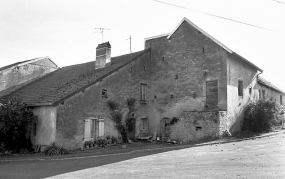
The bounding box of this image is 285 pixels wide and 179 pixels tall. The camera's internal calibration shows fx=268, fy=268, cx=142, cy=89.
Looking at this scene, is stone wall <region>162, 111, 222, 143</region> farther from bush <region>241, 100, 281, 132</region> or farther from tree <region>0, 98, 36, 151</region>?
tree <region>0, 98, 36, 151</region>

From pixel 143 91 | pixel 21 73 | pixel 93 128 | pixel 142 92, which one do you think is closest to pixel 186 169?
pixel 93 128

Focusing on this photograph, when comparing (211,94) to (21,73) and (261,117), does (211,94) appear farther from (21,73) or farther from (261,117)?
(21,73)

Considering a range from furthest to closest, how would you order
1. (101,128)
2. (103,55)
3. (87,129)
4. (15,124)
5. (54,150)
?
1. (103,55)
2. (101,128)
3. (87,129)
4. (15,124)
5. (54,150)

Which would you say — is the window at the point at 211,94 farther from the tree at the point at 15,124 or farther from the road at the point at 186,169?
the tree at the point at 15,124

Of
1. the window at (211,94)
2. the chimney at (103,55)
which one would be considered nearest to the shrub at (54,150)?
the chimney at (103,55)

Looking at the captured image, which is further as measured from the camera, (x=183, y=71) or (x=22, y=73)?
(x=22, y=73)

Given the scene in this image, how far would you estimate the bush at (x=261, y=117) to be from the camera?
67.2 feet

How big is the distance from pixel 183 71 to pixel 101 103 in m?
7.42

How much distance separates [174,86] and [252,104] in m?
6.42

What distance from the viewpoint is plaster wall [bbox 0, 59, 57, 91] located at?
85.7ft

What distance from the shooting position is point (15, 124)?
54.1 ft

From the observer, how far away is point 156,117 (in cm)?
2355

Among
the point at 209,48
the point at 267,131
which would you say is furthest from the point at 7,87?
the point at 267,131

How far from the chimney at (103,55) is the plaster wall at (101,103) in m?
2.71
